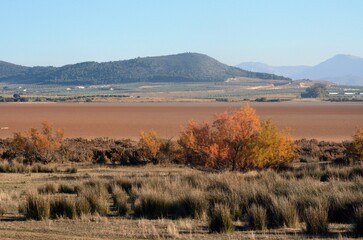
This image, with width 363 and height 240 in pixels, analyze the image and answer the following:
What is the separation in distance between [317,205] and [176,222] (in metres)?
3.11

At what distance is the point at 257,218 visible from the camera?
13.3 m

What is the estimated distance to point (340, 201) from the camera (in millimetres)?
14398

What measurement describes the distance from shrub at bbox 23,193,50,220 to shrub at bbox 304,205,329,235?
235 inches

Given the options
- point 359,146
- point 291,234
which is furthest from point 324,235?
point 359,146

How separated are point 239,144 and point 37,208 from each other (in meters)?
15.1

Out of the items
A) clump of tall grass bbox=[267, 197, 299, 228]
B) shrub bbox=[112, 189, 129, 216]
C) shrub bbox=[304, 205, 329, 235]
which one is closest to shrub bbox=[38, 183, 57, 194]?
shrub bbox=[112, 189, 129, 216]

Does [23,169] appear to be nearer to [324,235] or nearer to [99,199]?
[99,199]

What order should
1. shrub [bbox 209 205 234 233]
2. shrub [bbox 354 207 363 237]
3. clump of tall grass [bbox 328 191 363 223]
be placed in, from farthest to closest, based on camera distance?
clump of tall grass [bbox 328 191 363 223], shrub [bbox 209 205 234 233], shrub [bbox 354 207 363 237]

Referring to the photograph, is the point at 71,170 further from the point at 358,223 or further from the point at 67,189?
the point at 358,223

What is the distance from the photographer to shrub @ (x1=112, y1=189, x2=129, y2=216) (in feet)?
51.8

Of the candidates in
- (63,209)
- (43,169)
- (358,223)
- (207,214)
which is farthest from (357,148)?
(63,209)

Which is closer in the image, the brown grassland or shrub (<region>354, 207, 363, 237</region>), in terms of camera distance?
shrub (<region>354, 207, 363, 237</region>)

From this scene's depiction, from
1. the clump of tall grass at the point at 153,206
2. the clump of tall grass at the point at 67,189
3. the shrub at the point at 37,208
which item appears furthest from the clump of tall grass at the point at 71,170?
the shrub at the point at 37,208

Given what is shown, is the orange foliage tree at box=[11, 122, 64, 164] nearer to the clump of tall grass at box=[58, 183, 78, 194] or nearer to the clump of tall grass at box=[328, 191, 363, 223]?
the clump of tall grass at box=[58, 183, 78, 194]
